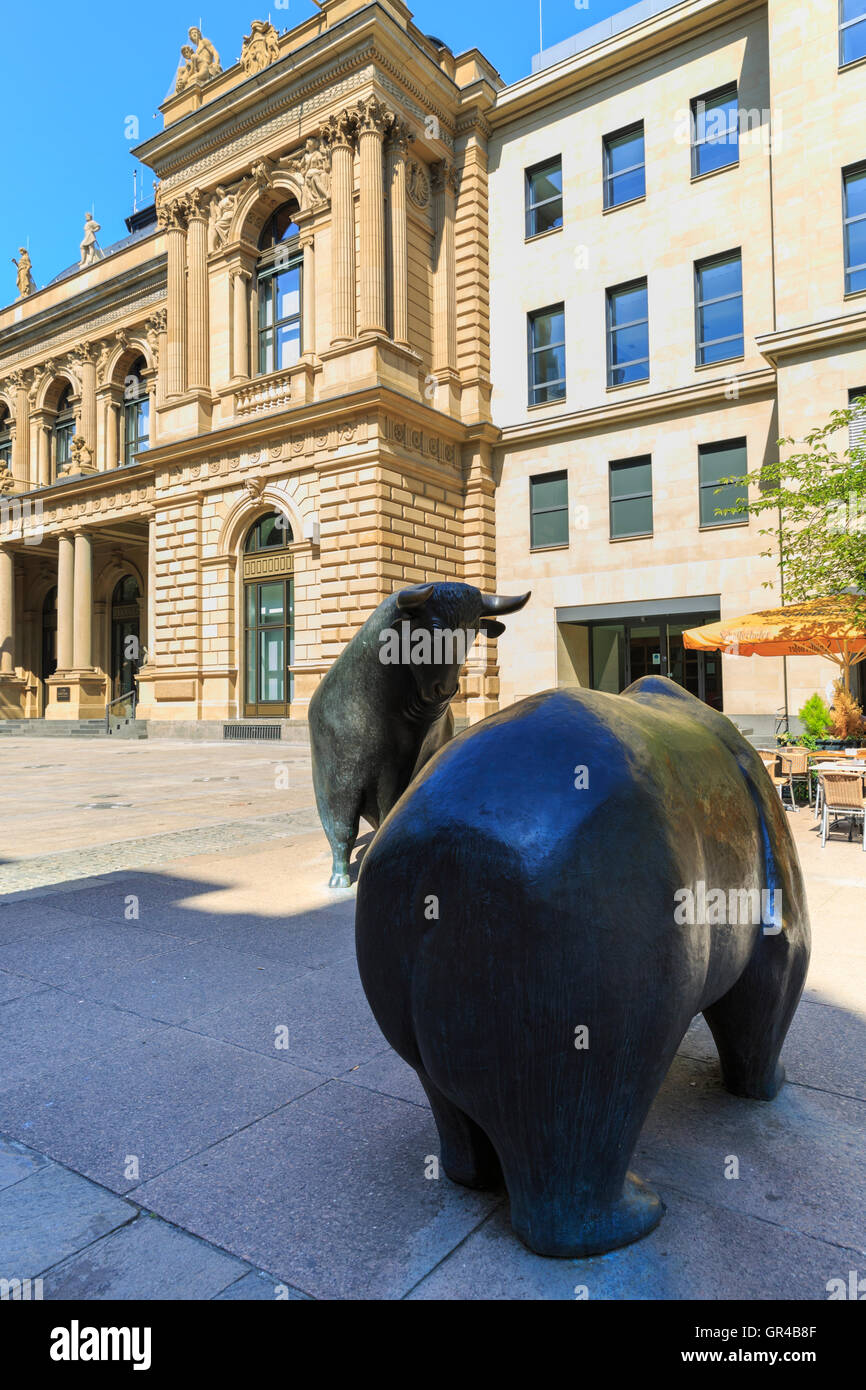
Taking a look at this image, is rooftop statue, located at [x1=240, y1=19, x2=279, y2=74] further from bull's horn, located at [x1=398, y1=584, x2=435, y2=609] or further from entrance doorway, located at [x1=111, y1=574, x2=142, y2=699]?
bull's horn, located at [x1=398, y1=584, x2=435, y2=609]

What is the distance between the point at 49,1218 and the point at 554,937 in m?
1.51

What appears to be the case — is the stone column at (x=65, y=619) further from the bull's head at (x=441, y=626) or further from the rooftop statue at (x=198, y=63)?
the bull's head at (x=441, y=626)

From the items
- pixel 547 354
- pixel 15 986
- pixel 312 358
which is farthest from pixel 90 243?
pixel 15 986

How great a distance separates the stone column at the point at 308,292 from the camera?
24.3 m

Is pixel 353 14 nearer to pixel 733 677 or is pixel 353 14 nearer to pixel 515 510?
pixel 515 510

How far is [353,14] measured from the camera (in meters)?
21.9

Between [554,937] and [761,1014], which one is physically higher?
[554,937]

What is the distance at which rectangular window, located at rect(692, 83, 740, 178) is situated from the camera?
2161 cm

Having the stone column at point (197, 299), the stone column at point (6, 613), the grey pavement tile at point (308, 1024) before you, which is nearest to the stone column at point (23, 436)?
the stone column at point (6, 613)

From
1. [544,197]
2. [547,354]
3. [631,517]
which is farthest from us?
[544,197]

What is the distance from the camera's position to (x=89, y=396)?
34688 mm

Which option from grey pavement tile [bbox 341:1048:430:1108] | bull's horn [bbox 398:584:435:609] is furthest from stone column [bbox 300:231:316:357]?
grey pavement tile [bbox 341:1048:430:1108]

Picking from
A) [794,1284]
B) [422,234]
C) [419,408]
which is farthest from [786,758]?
[422,234]

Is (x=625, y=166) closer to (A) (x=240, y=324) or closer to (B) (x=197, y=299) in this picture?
(A) (x=240, y=324)
